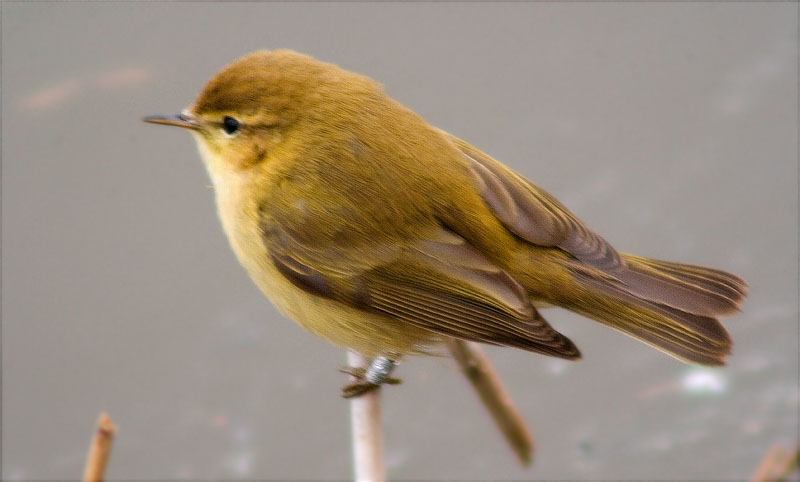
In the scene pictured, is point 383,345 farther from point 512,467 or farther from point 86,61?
point 86,61

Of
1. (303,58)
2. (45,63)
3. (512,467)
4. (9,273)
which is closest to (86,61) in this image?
(45,63)

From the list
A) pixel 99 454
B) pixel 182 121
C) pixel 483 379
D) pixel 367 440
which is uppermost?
pixel 182 121

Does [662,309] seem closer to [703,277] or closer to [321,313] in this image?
[703,277]

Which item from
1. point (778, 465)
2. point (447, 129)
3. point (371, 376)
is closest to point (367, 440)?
point (371, 376)

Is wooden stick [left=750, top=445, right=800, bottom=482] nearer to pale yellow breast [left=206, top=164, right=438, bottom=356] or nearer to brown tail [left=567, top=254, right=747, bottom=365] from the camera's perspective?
brown tail [left=567, top=254, right=747, bottom=365]

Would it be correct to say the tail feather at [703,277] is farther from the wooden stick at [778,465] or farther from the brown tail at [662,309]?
the wooden stick at [778,465]

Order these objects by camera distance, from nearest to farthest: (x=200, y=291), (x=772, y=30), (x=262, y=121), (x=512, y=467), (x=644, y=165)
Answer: (x=262, y=121), (x=512, y=467), (x=200, y=291), (x=644, y=165), (x=772, y=30)

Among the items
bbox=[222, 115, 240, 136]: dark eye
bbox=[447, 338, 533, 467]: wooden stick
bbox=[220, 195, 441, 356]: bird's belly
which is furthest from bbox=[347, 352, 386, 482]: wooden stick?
bbox=[222, 115, 240, 136]: dark eye
